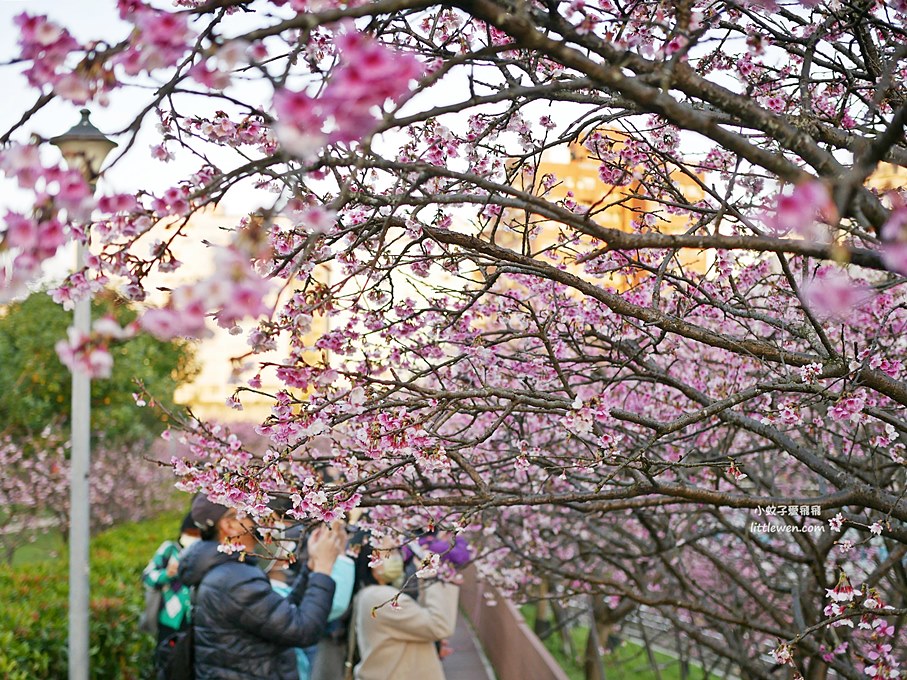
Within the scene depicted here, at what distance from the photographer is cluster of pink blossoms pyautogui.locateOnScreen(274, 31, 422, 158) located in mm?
1300

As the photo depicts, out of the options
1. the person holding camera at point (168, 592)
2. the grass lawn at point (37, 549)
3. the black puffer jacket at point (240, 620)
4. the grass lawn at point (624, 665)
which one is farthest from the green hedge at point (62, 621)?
the grass lawn at point (37, 549)

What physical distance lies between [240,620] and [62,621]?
89.1 inches

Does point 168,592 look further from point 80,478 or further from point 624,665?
point 624,665

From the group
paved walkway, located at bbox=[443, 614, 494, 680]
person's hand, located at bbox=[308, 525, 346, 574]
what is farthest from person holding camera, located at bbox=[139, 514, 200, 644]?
paved walkway, located at bbox=[443, 614, 494, 680]

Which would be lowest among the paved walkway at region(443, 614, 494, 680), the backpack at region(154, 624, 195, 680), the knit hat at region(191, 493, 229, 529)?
the backpack at region(154, 624, 195, 680)

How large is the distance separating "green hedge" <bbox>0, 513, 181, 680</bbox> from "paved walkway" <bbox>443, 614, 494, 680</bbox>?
3311mm

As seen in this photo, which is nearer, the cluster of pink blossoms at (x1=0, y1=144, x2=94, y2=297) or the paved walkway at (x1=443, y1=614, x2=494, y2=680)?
the cluster of pink blossoms at (x1=0, y1=144, x2=94, y2=297)

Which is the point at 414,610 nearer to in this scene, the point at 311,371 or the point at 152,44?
the point at 311,371

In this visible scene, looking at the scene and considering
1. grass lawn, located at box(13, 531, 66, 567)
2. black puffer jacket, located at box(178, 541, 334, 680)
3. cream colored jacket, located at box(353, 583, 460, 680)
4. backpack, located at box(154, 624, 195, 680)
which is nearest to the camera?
black puffer jacket, located at box(178, 541, 334, 680)

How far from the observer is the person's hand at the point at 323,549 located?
445 centimetres

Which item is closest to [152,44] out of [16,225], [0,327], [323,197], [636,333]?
[16,225]

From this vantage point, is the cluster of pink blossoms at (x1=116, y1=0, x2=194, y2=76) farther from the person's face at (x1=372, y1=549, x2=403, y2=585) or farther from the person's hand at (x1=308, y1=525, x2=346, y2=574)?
the person's face at (x1=372, y1=549, x2=403, y2=585)

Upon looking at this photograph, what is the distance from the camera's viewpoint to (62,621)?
223 inches

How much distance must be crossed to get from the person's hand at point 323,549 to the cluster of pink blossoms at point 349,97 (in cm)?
335
